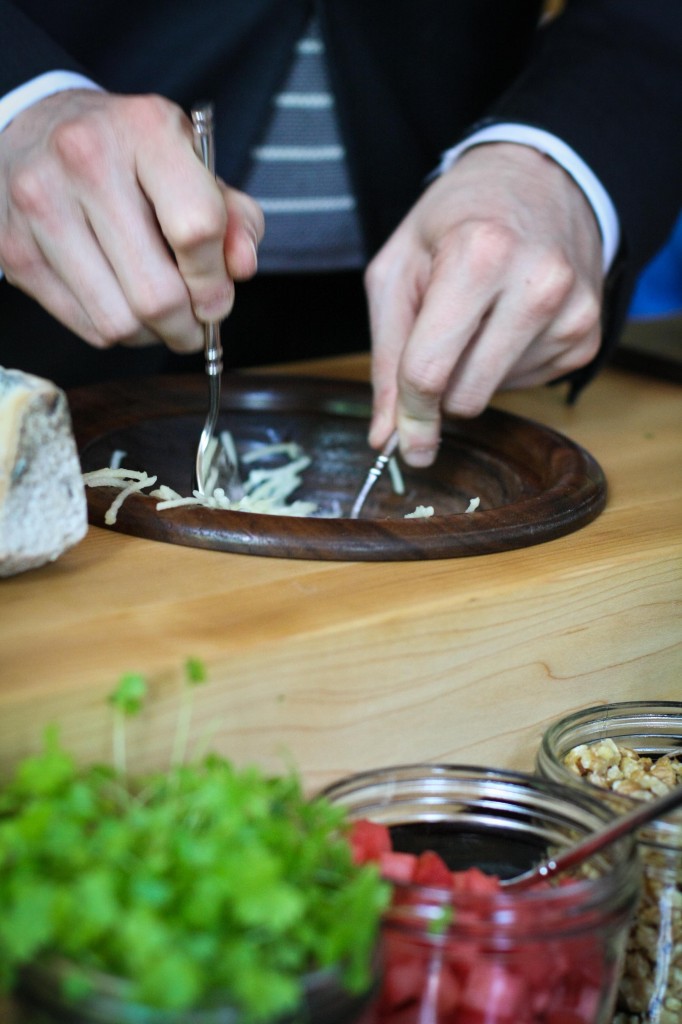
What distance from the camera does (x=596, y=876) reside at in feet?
1.95

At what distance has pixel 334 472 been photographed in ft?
4.09

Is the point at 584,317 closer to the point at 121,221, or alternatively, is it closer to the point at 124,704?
the point at 121,221

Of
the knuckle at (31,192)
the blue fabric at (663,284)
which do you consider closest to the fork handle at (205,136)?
the knuckle at (31,192)

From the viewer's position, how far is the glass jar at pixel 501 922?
0.51 meters

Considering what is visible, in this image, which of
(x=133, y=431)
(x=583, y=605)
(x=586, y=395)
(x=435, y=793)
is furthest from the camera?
(x=586, y=395)

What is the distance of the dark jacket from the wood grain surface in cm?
32

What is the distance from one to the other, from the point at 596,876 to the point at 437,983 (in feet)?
0.38

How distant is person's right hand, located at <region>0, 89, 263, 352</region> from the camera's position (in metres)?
0.84

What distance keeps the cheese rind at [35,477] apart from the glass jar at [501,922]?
27 cm

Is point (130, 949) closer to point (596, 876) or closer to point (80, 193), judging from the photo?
point (596, 876)

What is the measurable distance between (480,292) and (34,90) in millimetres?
434

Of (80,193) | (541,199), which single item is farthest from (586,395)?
(80,193)

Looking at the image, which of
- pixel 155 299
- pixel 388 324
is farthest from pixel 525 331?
pixel 155 299

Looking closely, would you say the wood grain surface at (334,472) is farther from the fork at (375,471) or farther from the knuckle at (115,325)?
the knuckle at (115,325)
